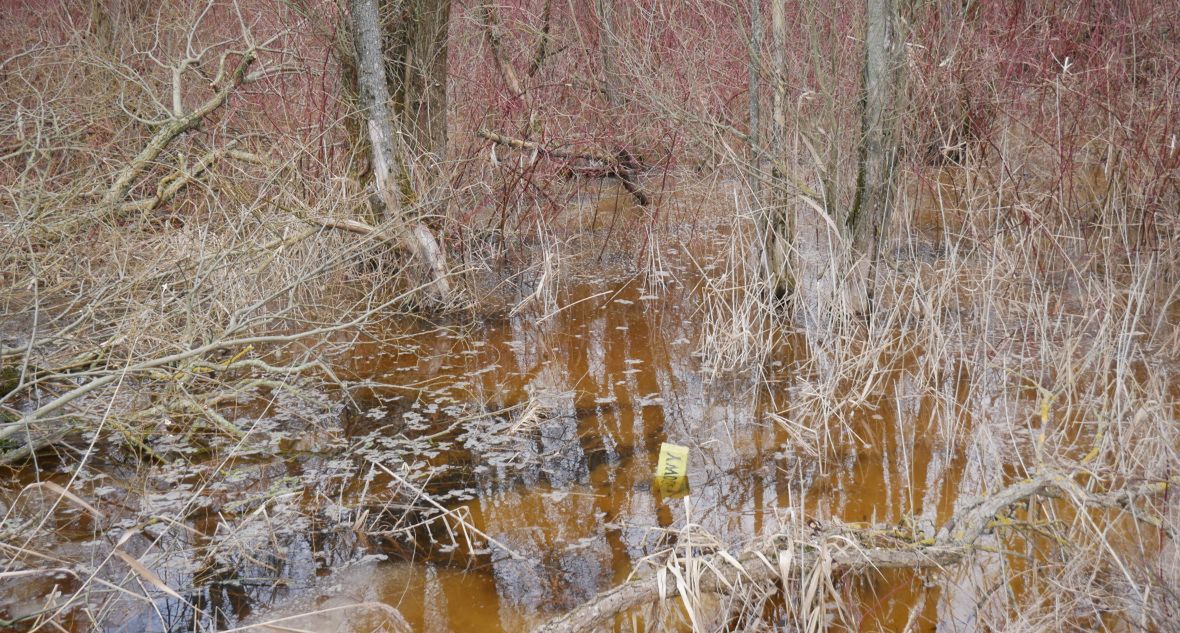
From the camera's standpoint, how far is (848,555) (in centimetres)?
314

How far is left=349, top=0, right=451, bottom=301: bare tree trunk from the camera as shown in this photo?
6.22m

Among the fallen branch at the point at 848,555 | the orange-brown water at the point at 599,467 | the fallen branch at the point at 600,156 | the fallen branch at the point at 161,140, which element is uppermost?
the fallen branch at the point at 161,140

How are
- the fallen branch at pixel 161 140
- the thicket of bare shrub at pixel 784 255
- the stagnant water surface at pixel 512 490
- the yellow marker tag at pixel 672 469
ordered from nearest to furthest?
the thicket of bare shrub at pixel 784 255
the stagnant water surface at pixel 512 490
the yellow marker tag at pixel 672 469
the fallen branch at pixel 161 140

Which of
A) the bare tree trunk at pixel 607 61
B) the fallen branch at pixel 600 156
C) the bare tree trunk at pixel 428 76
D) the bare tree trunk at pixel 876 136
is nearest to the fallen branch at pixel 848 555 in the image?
the bare tree trunk at pixel 876 136

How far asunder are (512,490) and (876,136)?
2.92 metres

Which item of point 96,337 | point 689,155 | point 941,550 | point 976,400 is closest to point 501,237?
point 689,155

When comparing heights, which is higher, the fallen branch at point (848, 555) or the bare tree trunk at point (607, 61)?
the bare tree trunk at point (607, 61)

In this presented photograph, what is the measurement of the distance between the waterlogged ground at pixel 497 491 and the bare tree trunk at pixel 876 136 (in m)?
0.69

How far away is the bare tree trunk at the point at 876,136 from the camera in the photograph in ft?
17.0

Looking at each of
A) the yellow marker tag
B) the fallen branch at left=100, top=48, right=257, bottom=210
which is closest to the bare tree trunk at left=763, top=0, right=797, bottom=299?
the yellow marker tag

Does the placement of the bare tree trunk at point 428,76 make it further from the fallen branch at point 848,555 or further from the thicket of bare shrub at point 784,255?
the fallen branch at point 848,555

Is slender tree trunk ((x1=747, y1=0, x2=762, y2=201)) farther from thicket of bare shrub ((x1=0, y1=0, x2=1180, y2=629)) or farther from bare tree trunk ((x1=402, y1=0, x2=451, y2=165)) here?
bare tree trunk ((x1=402, y1=0, x2=451, y2=165))

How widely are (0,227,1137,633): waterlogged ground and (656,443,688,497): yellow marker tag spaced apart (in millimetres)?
77

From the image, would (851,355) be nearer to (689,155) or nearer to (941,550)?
(941,550)
